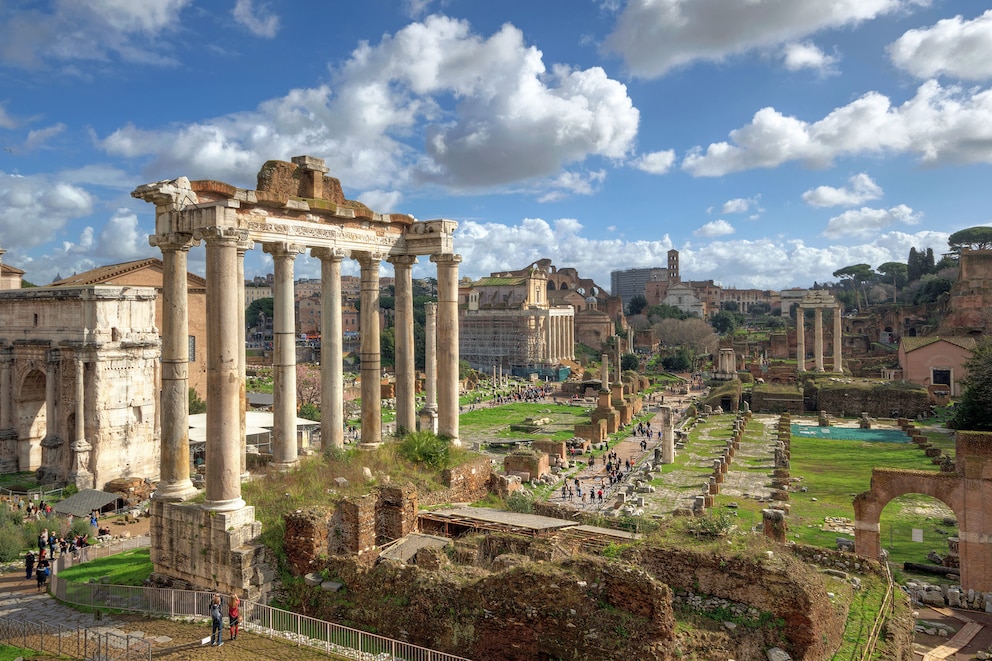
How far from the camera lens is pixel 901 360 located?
61.7 metres

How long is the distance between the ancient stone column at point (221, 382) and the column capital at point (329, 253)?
3256mm

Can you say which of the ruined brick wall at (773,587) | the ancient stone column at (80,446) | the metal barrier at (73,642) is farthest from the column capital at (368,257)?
the ancient stone column at (80,446)

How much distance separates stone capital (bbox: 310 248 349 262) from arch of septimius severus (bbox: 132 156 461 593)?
0.03 meters

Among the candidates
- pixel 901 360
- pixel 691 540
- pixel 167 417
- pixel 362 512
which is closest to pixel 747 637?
pixel 691 540

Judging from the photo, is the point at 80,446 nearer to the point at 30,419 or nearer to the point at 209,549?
the point at 30,419

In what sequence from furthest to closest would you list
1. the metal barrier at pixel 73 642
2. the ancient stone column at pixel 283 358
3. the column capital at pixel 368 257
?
the column capital at pixel 368 257 < the ancient stone column at pixel 283 358 < the metal barrier at pixel 73 642

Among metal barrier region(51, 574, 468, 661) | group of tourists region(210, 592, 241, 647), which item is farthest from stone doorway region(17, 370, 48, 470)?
group of tourists region(210, 592, 241, 647)

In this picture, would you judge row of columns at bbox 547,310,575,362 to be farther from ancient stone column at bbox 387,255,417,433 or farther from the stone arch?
ancient stone column at bbox 387,255,417,433

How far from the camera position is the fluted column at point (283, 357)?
14148mm

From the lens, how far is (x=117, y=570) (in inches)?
555

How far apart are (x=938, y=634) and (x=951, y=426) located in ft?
102

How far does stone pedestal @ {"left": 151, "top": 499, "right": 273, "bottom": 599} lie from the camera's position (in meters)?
11.0

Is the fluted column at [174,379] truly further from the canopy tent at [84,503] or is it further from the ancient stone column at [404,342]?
the canopy tent at [84,503]

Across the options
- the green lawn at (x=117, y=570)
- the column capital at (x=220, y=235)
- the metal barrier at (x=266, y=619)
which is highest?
the column capital at (x=220, y=235)
